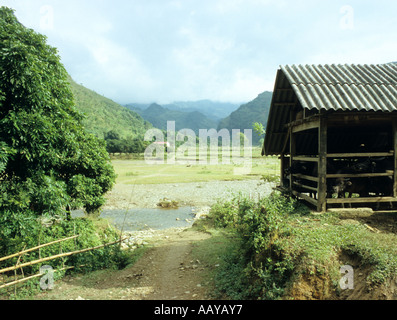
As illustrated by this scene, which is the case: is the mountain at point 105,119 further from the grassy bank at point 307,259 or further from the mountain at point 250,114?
the grassy bank at point 307,259

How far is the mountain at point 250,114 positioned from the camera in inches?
5950

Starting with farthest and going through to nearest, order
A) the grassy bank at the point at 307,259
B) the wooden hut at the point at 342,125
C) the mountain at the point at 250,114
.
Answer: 1. the mountain at the point at 250,114
2. the wooden hut at the point at 342,125
3. the grassy bank at the point at 307,259

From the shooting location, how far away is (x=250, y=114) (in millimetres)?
157875

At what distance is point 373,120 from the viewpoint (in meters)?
7.28

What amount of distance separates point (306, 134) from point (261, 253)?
6559mm

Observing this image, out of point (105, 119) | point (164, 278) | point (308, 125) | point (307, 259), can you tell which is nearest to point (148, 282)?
point (164, 278)

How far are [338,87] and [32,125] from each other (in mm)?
8726

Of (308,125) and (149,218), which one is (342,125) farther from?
(149,218)

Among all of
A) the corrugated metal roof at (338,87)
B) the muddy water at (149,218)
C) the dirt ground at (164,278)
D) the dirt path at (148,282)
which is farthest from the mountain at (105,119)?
the corrugated metal roof at (338,87)

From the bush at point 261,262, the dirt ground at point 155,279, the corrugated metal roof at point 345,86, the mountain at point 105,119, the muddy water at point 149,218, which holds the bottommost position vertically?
the muddy water at point 149,218

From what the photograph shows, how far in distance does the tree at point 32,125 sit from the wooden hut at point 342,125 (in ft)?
24.3

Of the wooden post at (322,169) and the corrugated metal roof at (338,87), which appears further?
the wooden post at (322,169)

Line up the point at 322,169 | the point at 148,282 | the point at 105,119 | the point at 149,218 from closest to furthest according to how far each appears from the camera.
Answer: the point at 322,169 → the point at 148,282 → the point at 149,218 → the point at 105,119
